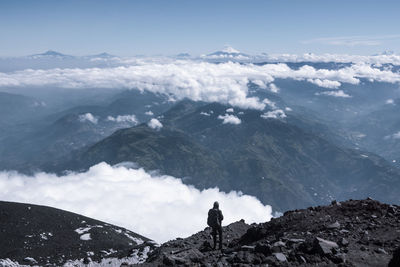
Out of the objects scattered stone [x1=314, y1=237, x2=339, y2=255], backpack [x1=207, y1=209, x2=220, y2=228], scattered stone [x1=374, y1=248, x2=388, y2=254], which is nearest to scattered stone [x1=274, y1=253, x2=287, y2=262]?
scattered stone [x1=314, y1=237, x2=339, y2=255]

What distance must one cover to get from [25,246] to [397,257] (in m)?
56.9

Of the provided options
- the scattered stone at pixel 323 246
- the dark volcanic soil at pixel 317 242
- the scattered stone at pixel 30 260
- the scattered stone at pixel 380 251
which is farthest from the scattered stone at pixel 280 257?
the scattered stone at pixel 30 260

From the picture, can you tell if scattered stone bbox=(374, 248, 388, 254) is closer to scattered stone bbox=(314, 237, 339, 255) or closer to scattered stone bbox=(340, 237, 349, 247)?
scattered stone bbox=(340, 237, 349, 247)

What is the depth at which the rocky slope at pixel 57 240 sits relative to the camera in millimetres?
48375

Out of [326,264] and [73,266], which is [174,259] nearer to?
[326,264]

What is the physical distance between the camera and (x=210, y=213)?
94.7 ft

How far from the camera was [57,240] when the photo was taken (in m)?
59.1

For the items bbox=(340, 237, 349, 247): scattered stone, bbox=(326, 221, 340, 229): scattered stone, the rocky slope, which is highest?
bbox=(340, 237, 349, 247): scattered stone

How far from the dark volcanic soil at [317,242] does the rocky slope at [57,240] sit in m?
21.2

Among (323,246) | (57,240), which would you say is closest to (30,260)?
(57,240)

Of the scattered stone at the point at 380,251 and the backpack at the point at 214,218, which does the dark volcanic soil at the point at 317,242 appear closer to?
the scattered stone at the point at 380,251

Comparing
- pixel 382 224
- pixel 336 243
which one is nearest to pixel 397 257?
pixel 336 243

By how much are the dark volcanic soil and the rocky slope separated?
69.4 feet

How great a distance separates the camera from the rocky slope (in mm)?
48375
